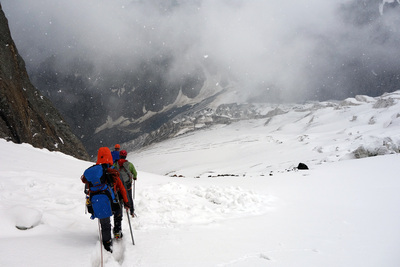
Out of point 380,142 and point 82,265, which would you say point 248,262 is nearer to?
point 82,265

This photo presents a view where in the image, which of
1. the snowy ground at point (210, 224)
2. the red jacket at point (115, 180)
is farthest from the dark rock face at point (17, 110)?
the red jacket at point (115, 180)

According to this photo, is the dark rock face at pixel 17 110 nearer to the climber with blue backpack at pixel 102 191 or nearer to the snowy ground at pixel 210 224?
the snowy ground at pixel 210 224

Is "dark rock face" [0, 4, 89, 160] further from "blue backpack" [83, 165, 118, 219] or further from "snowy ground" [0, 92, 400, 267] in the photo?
"blue backpack" [83, 165, 118, 219]

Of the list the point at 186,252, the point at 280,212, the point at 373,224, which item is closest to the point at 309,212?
the point at 280,212

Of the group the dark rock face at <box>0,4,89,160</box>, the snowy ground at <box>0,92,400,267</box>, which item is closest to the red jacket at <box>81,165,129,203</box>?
the snowy ground at <box>0,92,400,267</box>

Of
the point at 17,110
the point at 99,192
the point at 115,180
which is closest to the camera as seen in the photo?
the point at 99,192

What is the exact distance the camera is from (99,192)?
4406mm

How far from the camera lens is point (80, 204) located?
6988 mm

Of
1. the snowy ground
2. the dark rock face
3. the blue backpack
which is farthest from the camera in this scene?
the dark rock face

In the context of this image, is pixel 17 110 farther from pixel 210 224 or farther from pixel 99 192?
pixel 210 224

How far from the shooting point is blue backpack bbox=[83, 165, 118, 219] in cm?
430

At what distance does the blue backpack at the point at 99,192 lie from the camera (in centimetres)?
430

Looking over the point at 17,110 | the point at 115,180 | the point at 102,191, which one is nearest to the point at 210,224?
the point at 115,180

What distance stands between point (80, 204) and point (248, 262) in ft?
18.1
